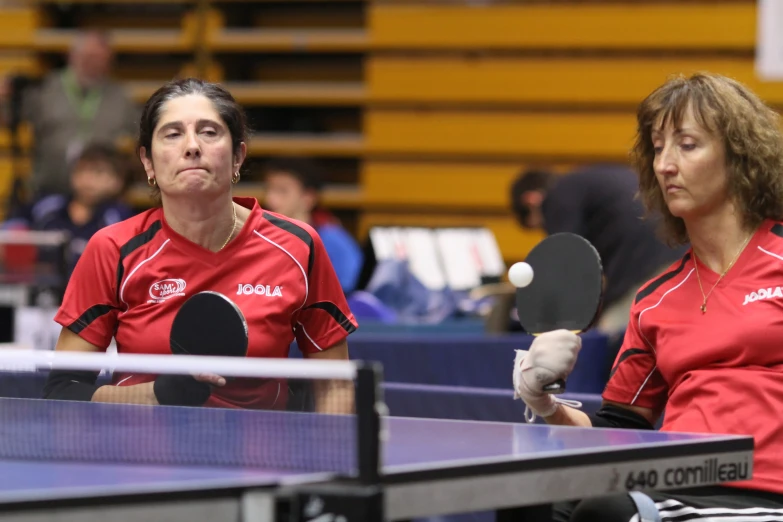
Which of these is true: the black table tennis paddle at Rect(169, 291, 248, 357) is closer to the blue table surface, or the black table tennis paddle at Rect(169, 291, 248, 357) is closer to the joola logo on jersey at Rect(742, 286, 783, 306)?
the blue table surface

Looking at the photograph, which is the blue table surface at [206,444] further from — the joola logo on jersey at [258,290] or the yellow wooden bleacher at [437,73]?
the yellow wooden bleacher at [437,73]

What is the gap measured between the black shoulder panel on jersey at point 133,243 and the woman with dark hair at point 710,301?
0.88m

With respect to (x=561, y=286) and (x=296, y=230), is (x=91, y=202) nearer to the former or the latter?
(x=296, y=230)

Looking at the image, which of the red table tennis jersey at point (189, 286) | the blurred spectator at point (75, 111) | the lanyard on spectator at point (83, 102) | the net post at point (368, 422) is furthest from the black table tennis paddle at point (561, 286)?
the lanyard on spectator at point (83, 102)

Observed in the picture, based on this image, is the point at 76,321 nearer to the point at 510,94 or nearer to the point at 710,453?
the point at 710,453

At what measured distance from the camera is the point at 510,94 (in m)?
9.43

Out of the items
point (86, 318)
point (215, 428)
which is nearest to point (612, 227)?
point (86, 318)

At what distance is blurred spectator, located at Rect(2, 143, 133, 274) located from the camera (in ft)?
24.0

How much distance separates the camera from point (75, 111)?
8961mm

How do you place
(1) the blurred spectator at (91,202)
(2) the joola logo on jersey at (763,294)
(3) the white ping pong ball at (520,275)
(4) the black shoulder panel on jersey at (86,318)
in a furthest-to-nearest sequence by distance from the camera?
(1) the blurred spectator at (91,202)
(4) the black shoulder panel on jersey at (86,318)
(2) the joola logo on jersey at (763,294)
(3) the white ping pong ball at (520,275)

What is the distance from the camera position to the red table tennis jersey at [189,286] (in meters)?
2.81

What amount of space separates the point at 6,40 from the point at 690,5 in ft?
17.2

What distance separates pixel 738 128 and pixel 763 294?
35cm

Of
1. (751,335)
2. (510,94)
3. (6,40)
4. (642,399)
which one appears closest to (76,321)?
(642,399)
